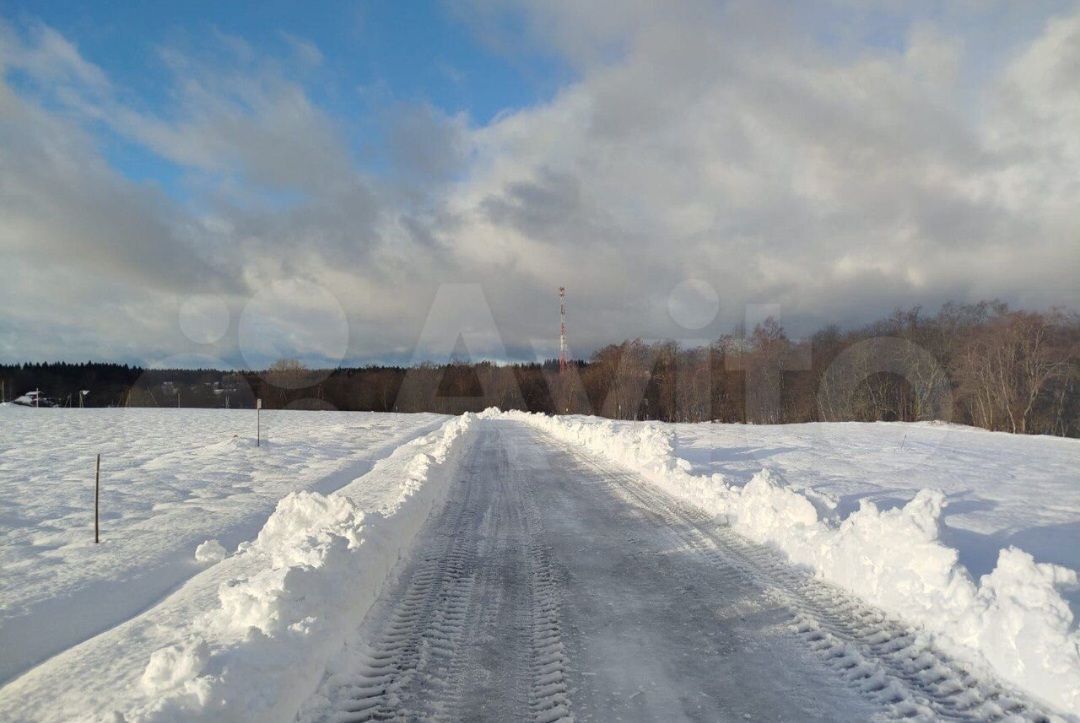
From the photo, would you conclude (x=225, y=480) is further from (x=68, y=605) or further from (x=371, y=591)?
(x=371, y=591)

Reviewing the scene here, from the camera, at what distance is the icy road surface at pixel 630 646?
3383 mm

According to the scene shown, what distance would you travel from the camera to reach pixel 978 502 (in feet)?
32.5

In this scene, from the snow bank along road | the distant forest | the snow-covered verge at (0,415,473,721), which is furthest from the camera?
the distant forest

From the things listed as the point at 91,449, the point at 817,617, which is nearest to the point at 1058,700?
the point at 817,617

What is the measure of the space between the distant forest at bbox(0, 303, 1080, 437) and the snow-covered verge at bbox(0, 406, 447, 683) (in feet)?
126

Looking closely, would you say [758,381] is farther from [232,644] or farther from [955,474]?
[232,644]

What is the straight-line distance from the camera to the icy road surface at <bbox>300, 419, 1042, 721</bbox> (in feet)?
11.1

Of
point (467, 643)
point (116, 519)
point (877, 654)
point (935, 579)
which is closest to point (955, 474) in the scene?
point (935, 579)

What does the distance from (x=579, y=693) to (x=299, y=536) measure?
12.7ft

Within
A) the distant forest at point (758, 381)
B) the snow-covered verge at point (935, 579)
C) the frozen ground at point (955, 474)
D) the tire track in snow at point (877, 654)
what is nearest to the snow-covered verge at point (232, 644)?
the tire track in snow at point (877, 654)

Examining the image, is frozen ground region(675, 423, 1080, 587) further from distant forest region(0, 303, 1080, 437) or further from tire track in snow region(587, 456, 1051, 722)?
distant forest region(0, 303, 1080, 437)

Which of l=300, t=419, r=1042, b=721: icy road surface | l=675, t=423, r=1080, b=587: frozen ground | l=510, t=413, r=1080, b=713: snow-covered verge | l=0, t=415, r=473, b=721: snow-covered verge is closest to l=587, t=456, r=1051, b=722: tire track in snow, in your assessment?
l=300, t=419, r=1042, b=721: icy road surface

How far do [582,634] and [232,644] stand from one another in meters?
2.36

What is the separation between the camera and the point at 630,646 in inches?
163
